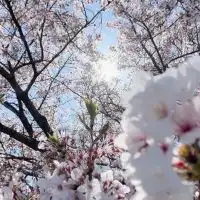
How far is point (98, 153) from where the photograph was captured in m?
1.81

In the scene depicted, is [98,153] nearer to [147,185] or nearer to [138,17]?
[147,185]

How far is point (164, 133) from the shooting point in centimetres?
89

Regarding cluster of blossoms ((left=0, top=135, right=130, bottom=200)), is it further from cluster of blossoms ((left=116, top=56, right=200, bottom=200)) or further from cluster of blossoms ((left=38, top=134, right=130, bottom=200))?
cluster of blossoms ((left=116, top=56, right=200, bottom=200))

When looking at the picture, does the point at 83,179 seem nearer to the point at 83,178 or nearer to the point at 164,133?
the point at 83,178

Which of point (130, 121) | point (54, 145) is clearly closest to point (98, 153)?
point (54, 145)

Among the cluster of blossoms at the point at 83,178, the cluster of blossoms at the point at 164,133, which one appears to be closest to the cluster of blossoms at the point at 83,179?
the cluster of blossoms at the point at 83,178

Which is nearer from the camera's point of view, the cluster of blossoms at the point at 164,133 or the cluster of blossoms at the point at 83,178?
the cluster of blossoms at the point at 164,133

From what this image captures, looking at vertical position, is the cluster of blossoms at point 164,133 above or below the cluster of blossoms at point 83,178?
below

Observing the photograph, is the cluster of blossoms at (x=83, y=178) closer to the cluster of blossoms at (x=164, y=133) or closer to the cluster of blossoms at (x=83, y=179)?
the cluster of blossoms at (x=83, y=179)

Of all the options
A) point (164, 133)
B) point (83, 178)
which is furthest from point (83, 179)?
point (164, 133)

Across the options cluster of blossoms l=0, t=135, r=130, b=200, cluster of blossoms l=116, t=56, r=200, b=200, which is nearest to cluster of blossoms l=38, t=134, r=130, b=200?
cluster of blossoms l=0, t=135, r=130, b=200

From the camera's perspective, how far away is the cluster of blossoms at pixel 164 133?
89 cm

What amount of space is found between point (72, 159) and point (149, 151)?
1043mm

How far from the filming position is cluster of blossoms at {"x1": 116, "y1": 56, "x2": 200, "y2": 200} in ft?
2.92
